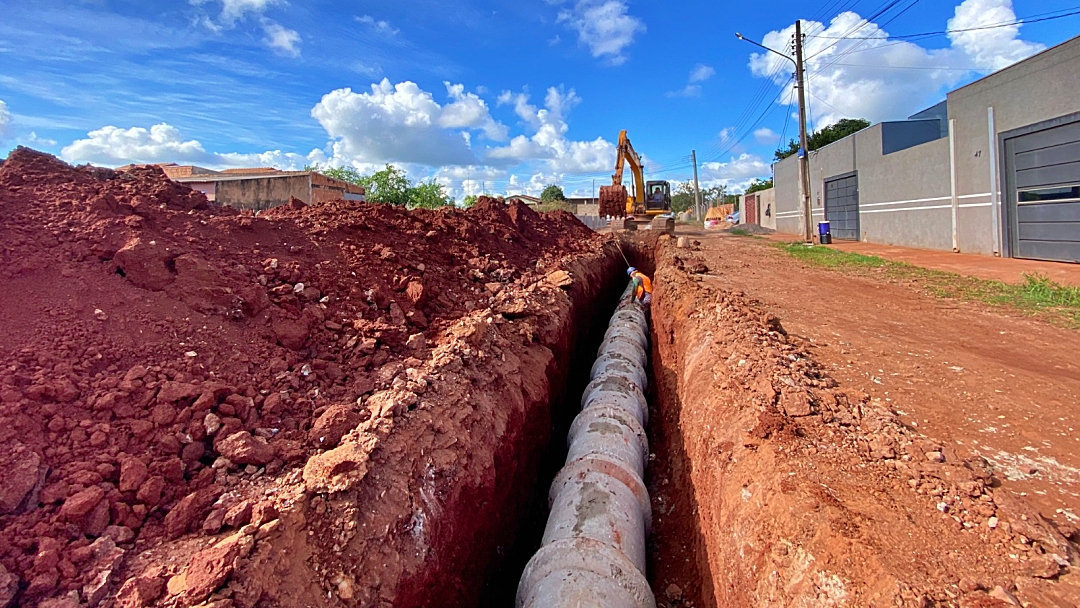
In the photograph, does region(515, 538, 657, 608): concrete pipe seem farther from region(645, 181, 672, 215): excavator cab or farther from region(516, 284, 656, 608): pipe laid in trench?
region(645, 181, 672, 215): excavator cab

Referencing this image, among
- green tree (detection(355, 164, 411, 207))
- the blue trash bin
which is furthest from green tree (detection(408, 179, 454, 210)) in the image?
the blue trash bin

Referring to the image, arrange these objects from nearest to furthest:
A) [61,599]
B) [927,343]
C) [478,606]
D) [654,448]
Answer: [61,599]
[478,606]
[927,343]
[654,448]

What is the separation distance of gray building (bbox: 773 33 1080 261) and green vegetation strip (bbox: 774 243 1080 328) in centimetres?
352

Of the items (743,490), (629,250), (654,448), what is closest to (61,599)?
(743,490)

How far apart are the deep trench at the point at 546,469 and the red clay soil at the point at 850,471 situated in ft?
3.96

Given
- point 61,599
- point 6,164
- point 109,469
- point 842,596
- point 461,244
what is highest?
point 6,164

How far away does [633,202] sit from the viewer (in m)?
23.6

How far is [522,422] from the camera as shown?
501 cm

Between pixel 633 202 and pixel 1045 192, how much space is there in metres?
13.7

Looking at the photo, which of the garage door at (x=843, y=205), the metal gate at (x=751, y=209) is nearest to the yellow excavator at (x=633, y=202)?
the garage door at (x=843, y=205)

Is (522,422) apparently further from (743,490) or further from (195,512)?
(195,512)

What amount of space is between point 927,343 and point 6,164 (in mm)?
9933

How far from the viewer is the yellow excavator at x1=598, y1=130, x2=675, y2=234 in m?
21.9

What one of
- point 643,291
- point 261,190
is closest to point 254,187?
point 261,190
